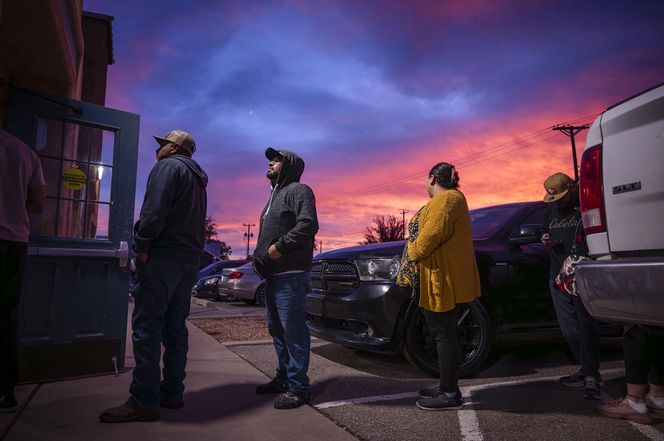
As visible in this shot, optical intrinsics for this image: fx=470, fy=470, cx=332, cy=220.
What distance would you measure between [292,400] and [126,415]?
3.38ft

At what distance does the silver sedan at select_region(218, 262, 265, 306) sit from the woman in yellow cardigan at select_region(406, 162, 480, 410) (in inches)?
346

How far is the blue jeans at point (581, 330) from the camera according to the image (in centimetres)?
350

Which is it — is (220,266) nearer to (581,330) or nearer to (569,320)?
Answer: (569,320)

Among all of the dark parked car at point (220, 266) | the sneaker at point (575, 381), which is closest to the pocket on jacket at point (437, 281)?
the sneaker at point (575, 381)

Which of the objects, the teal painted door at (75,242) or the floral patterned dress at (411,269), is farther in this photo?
the teal painted door at (75,242)

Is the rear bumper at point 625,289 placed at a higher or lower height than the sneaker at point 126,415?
higher

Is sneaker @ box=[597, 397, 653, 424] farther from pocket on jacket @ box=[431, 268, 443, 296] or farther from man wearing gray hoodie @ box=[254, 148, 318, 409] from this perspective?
man wearing gray hoodie @ box=[254, 148, 318, 409]

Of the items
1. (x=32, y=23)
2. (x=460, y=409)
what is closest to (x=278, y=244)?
(x=460, y=409)

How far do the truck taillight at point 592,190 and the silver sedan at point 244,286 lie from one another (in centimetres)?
983

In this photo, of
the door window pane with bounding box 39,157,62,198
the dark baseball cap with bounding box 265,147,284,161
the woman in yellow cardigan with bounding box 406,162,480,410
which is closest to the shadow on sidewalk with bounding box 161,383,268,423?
the woman in yellow cardigan with bounding box 406,162,480,410

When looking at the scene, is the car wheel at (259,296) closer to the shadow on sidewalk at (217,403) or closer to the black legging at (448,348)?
the shadow on sidewalk at (217,403)

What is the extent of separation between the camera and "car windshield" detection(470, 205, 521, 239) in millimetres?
4571

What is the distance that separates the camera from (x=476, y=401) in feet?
11.1

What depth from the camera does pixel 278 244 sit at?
3.19 meters
